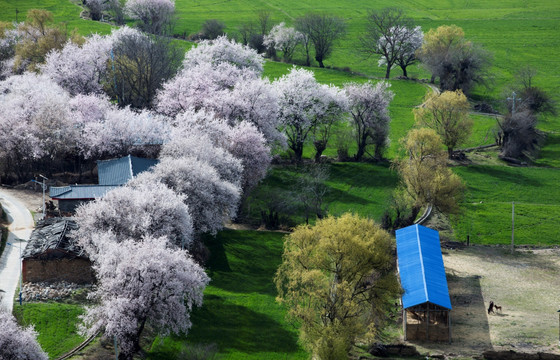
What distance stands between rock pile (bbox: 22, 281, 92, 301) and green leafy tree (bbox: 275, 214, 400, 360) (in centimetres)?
1653

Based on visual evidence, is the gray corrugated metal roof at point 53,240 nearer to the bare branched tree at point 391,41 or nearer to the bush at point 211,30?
the bare branched tree at point 391,41

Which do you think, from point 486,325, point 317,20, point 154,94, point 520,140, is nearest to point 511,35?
point 317,20

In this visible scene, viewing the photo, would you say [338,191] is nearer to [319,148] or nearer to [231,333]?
[319,148]

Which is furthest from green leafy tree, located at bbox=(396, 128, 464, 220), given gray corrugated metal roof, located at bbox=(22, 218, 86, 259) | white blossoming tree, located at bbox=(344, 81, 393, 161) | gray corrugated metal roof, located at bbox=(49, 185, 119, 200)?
gray corrugated metal roof, located at bbox=(22, 218, 86, 259)

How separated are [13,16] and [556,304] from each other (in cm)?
12620

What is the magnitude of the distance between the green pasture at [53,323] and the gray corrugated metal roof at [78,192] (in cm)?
1763

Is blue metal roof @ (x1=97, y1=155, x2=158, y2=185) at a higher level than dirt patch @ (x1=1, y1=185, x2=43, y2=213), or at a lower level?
higher

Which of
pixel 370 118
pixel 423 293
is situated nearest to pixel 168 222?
pixel 423 293

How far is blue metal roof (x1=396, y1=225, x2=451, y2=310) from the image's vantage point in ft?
209

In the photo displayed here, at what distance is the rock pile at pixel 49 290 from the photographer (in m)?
61.6

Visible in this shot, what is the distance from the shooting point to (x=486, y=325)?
64.6 metres

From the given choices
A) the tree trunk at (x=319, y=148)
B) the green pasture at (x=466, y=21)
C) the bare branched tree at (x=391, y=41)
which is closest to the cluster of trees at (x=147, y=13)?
the green pasture at (x=466, y=21)

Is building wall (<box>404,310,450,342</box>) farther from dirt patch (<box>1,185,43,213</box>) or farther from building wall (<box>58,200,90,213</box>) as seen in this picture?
dirt patch (<box>1,185,43,213</box>)

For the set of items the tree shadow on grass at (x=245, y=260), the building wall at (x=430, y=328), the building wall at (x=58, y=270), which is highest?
the building wall at (x=58, y=270)
